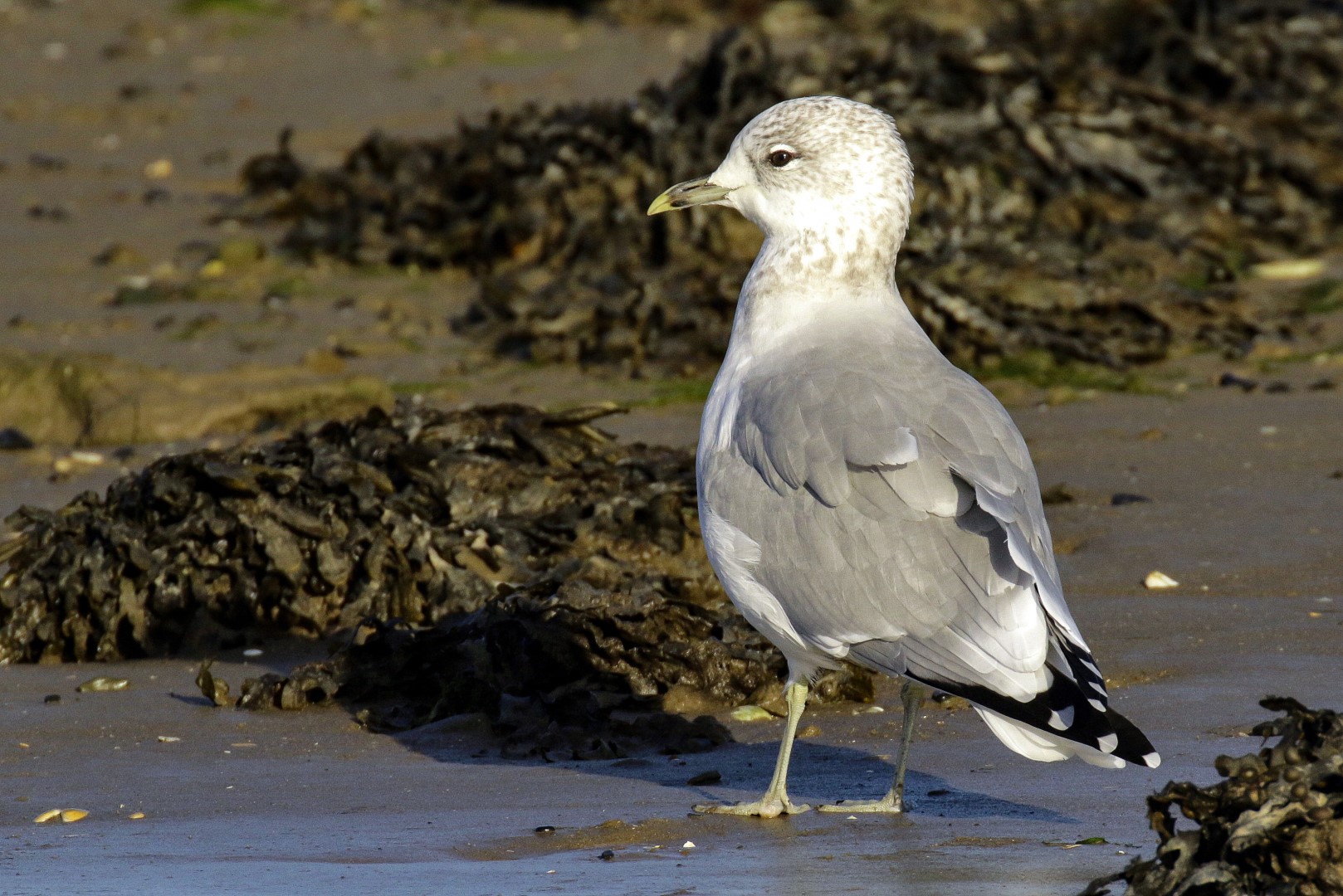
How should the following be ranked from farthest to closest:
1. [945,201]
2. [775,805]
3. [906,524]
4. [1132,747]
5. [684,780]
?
[945,201] < [684,780] < [775,805] < [906,524] < [1132,747]

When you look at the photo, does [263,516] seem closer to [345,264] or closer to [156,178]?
[345,264]

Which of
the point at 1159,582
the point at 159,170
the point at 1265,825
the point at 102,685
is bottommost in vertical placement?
the point at 102,685

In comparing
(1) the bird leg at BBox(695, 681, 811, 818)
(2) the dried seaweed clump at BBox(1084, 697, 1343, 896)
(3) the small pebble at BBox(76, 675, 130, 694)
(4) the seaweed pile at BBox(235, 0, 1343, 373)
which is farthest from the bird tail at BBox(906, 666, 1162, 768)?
(4) the seaweed pile at BBox(235, 0, 1343, 373)

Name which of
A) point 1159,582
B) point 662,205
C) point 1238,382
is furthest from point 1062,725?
point 1238,382

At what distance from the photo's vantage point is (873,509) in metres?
3.99

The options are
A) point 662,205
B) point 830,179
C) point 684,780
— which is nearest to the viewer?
point 684,780

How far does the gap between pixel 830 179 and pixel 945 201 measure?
195 inches

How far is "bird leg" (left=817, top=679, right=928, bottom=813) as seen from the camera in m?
4.07

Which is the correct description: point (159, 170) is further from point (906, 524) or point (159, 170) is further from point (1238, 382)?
point (906, 524)

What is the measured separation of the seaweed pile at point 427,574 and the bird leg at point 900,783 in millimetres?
688

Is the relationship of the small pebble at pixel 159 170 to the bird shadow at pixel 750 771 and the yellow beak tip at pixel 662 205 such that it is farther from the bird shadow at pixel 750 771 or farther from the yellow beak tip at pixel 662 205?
the bird shadow at pixel 750 771

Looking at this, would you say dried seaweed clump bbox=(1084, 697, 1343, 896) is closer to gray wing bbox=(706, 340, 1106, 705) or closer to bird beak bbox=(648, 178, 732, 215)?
gray wing bbox=(706, 340, 1106, 705)

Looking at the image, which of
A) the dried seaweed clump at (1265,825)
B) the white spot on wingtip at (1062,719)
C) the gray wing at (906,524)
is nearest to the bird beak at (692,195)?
the gray wing at (906,524)

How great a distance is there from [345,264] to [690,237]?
6.67 ft
